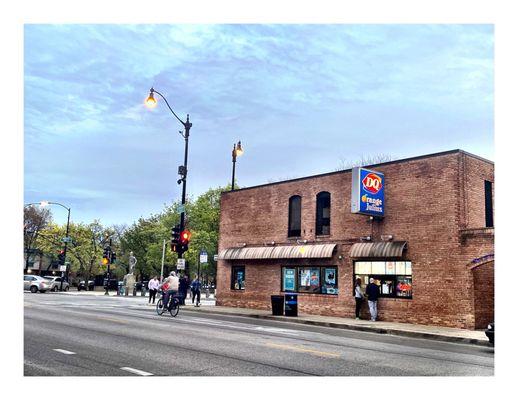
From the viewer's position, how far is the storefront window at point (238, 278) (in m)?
28.2

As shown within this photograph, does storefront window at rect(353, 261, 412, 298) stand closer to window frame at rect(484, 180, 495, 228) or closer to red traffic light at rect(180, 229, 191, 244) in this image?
window frame at rect(484, 180, 495, 228)

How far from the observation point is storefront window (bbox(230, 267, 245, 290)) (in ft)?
92.7

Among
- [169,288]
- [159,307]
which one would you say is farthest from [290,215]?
[159,307]

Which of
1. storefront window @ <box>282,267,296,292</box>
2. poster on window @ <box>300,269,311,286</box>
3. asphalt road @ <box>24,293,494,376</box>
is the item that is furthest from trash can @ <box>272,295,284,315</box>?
asphalt road @ <box>24,293,494,376</box>

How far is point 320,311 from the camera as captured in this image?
78.5 ft

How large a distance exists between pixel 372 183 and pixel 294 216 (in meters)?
5.89

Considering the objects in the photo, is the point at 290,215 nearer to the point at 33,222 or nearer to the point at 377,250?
the point at 377,250

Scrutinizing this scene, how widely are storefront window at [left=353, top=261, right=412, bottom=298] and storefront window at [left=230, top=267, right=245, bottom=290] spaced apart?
25.2 feet

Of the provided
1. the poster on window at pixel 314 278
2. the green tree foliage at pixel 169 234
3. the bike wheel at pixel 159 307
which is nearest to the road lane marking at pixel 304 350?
the bike wheel at pixel 159 307

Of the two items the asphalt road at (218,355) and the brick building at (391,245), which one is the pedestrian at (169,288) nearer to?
the asphalt road at (218,355)

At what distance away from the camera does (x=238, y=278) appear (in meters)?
28.5

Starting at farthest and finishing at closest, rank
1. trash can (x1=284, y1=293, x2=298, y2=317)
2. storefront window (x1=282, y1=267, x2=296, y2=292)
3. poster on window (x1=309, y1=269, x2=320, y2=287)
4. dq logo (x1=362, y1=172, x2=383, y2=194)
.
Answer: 1. storefront window (x1=282, y1=267, x2=296, y2=292)
2. poster on window (x1=309, y1=269, x2=320, y2=287)
3. trash can (x1=284, y1=293, x2=298, y2=317)
4. dq logo (x1=362, y1=172, x2=383, y2=194)
